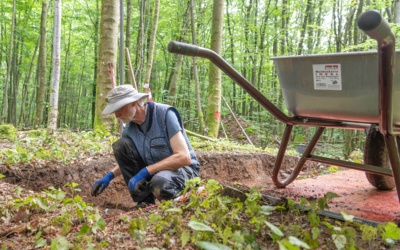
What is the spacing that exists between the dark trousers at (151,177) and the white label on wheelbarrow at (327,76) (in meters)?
1.33

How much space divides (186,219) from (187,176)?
110 centimetres

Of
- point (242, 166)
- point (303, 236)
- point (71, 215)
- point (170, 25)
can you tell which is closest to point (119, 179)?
point (242, 166)

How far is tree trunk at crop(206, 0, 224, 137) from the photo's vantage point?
7488mm

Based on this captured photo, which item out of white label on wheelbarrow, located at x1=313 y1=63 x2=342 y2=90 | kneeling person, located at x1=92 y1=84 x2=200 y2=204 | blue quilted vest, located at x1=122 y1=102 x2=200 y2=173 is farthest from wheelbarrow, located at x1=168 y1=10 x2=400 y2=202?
blue quilted vest, located at x1=122 y1=102 x2=200 y2=173

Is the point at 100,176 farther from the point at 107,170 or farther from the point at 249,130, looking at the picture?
the point at 249,130

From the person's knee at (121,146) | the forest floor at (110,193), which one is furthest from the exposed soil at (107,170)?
the person's knee at (121,146)

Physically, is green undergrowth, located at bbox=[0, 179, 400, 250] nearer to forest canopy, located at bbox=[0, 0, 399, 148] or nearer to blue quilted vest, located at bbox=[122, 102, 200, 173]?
blue quilted vest, located at bbox=[122, 102, 200, 173]

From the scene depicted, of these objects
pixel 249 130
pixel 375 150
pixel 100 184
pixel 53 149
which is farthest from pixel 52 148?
pixel 249 130

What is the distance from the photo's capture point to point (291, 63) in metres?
2.21

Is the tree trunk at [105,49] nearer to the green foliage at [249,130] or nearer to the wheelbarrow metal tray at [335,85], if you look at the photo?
the wheelbarrow metal tray at [335,85]

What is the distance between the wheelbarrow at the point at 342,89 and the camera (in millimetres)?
1586

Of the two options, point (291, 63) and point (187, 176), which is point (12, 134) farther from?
point (291, 63)

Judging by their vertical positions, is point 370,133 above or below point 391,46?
below

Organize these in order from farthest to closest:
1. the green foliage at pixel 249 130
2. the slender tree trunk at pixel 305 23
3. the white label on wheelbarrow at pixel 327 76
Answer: the slender tree trunk at pixel 305 23
the green foliage at pixel 249 130
the white label on wheelbarrow at pixel 327 76
